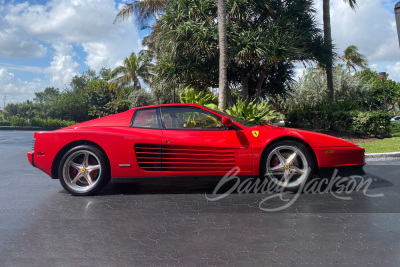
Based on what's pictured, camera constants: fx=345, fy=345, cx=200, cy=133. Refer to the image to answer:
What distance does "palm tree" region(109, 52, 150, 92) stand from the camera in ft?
132

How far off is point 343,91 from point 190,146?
27838mm

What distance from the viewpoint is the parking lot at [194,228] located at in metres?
2.84

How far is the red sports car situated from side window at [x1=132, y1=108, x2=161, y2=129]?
0.01m

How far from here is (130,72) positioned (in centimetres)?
4038

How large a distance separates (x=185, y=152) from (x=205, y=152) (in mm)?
284

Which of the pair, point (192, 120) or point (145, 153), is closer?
point (145, 153)

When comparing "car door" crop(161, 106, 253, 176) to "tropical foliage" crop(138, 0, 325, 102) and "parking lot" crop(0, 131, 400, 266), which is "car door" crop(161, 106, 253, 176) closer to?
"parking lot" crop(0, 131, 400, 266)

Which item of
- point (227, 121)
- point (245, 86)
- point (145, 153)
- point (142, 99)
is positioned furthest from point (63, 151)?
point (142, 99)

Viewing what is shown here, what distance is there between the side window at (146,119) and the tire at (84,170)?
2.27 ft

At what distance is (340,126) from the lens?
14164mm

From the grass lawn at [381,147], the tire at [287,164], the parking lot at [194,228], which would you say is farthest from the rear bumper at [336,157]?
the grass lawn at [381,147]

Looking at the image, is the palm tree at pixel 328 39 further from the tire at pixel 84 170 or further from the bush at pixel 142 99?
the bush at pixel 142 99

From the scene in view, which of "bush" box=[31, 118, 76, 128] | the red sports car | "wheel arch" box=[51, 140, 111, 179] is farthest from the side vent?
"bush" box=[31, 118, 76, 128]

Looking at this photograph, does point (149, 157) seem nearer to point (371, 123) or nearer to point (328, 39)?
point (371, 123)
